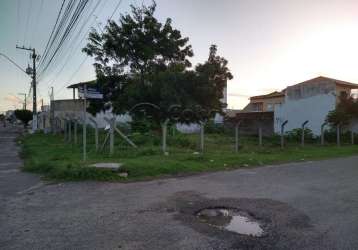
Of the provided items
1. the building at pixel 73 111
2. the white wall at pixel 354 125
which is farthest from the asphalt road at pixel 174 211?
the building at pixel 73 111

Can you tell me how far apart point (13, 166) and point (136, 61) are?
1605cm

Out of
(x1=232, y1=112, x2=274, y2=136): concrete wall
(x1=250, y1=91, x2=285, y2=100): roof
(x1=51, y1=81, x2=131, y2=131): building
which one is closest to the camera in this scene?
(x1=232, y1=112, x2=274, y2=136): concrete wall

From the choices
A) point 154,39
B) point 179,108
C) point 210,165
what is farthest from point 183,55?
point 210,165

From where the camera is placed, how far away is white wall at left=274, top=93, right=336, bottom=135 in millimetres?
27311

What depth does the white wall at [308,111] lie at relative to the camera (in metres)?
27.3

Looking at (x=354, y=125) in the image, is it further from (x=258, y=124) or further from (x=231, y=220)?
(x=231, y=220)

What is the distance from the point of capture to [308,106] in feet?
95.9

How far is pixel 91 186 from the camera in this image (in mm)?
8000

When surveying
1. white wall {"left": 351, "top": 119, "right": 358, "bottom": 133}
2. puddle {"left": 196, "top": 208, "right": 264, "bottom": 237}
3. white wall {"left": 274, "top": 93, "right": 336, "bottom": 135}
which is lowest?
puddle {"left": 196, "top": 208, "right": 264, "bottom": 237}

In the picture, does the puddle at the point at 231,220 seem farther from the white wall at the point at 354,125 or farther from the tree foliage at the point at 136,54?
the white wall at the point at 354,125

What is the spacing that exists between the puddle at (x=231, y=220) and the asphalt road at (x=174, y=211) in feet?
0.57

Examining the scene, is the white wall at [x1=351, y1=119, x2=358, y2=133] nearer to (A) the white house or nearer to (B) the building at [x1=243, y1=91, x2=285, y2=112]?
(A) the white house

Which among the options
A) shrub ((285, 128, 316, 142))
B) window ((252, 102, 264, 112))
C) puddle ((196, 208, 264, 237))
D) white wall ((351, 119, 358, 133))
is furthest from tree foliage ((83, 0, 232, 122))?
window ((252, 102, 264, 112))

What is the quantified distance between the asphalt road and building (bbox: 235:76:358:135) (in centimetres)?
1919
